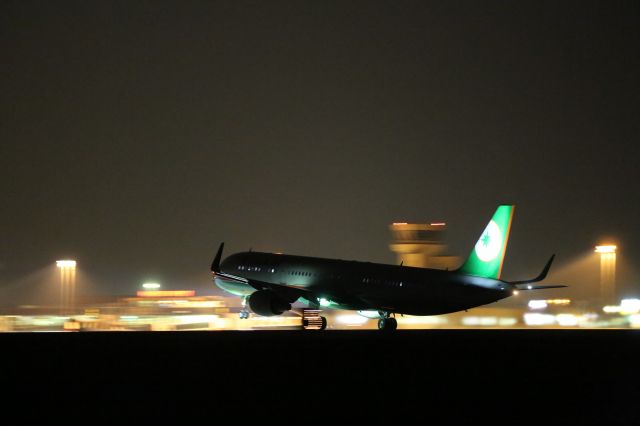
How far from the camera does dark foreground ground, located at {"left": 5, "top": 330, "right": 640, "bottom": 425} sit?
1680cm

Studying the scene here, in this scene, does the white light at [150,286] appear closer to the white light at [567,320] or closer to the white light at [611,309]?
the white light at [567,320]

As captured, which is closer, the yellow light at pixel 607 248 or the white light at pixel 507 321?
the white light at pixel 507 321

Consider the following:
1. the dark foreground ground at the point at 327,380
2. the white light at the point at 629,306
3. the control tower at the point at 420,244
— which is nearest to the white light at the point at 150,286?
the control tower at the point at 420,244

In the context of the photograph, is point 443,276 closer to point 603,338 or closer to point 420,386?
point 603,338

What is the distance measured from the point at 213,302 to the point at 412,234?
55.8 ft

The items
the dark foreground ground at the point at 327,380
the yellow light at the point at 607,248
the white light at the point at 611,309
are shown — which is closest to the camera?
the dark foreground ground at the point at 327,380

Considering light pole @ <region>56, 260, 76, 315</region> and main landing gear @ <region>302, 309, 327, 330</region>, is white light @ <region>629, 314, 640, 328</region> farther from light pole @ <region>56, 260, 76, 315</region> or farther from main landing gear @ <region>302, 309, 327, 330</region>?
light pole @ <region>56, 260, 76, 315</region>

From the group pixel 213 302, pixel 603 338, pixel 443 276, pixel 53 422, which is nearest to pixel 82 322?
pixel 213 302

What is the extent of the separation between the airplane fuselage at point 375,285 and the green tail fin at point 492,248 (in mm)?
590

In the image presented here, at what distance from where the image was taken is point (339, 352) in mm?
29562

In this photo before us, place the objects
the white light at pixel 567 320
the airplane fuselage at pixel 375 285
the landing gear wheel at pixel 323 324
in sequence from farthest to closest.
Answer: the white light at pixel 567 320 → the landing gear wheel at pixel 323 324 → the airplane fuselage at pixel 375 285

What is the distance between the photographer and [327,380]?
2150 centimetres

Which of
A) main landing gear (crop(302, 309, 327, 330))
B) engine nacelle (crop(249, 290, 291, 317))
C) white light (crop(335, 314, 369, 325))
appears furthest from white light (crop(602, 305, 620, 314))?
engine nacelle (crop(249, 290, 291, 317))

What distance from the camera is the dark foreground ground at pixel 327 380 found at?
1680cm
